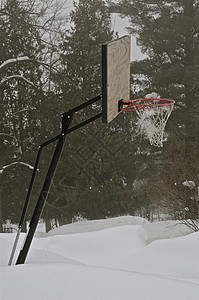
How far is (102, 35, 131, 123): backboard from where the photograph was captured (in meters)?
3.13

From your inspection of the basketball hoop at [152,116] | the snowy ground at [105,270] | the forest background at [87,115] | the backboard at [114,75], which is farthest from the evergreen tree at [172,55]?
the backboard at [114,75]

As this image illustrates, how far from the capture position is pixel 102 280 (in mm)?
2625

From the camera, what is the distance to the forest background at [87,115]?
11500 millimetres

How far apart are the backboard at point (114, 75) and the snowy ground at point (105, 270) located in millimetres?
1332

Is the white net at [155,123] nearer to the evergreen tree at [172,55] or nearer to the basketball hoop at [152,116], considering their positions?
the basketball hoop at [152,116]

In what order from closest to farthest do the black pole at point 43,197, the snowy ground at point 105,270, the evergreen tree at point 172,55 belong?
1. the snowy ground at point 105,270
2. the black pole at point 43,197
3. the evergreen tree at point 172,55

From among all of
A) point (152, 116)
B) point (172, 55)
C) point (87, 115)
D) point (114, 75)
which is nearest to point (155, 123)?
point (152, 116)

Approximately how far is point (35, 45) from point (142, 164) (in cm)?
528

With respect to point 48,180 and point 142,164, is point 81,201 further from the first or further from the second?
point 48,180

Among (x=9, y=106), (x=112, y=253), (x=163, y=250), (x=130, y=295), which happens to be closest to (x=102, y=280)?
(x=130, y=295)

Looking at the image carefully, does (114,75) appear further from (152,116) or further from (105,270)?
(152,116)

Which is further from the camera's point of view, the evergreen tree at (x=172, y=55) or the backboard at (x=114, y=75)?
the evergreen tree at (x=172, y=55)

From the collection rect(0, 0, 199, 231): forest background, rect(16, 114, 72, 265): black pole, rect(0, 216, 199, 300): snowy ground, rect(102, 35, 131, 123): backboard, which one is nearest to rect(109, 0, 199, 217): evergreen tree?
rect(0, 0, 199, 231): forest background

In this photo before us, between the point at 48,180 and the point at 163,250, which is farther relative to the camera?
the point at 163,250
